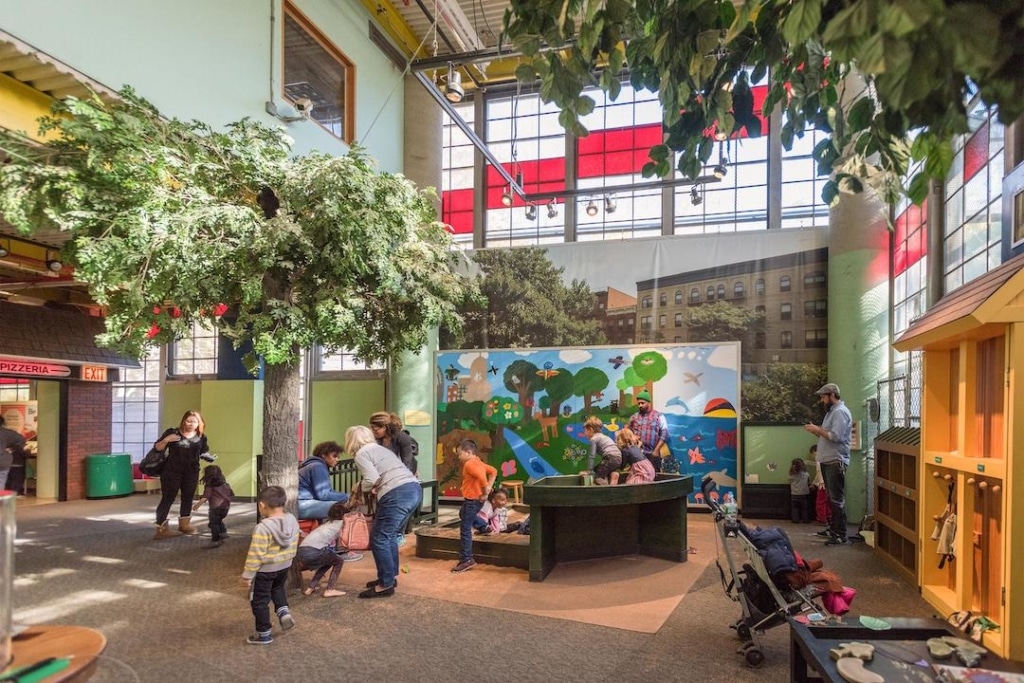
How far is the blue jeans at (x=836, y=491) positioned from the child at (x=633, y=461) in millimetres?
1952

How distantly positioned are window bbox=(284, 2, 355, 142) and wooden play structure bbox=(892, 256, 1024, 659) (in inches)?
283

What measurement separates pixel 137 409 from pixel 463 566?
9.82 meters

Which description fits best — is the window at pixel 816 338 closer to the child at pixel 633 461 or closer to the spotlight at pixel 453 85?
the child at pixel 633 461

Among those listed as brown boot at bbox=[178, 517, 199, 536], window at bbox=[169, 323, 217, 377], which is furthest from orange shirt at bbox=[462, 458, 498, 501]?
window at bbox=[169, 323, 217, 377]

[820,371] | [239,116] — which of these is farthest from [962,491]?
[239,116]

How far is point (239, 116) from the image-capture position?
7.63 metres

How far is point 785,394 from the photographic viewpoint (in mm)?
9945

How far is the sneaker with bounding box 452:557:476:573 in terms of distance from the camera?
6625 mm

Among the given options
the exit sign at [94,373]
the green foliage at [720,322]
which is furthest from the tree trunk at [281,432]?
the exit sign at [94,373]

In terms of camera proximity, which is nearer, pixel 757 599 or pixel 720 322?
pixel 757 599

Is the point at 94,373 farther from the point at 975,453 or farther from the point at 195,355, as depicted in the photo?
the point at 975,453

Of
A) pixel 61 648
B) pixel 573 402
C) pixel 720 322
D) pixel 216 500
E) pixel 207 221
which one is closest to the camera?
pixel 61 648

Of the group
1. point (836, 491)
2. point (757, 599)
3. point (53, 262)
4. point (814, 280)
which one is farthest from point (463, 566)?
point (814, 280)

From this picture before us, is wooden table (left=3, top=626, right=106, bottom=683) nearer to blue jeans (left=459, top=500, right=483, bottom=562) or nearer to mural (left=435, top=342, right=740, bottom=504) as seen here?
blue jeans (left=459, top=500, right=483, bottom=562)
